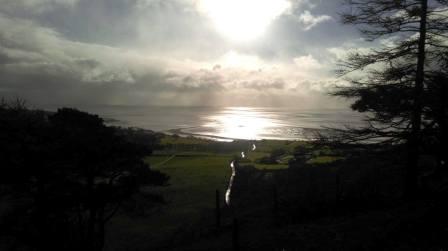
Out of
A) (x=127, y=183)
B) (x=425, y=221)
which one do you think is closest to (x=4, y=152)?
(x=127, y=183)

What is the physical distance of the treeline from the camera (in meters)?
11.8

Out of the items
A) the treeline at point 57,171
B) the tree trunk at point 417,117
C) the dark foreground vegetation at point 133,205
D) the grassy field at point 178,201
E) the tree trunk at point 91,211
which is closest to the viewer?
the dark foreground vegetation at point 133,205

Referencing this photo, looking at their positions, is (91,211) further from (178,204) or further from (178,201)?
(178,201)

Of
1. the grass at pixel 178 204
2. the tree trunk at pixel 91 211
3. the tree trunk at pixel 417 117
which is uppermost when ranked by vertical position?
the tree trunk at pixel 417 117

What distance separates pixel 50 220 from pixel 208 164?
104ft

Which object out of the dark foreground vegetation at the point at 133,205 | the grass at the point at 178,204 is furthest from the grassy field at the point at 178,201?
the dark foreground vegetation at the point at 133,205

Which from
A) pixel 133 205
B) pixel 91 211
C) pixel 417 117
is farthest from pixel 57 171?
pixel 417 117

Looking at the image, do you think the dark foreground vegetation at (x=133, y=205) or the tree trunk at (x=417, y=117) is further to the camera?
the tree trunk at (x=417, y=117)

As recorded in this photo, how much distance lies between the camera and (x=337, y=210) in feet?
43.8

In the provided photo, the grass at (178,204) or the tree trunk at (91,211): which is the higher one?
the tree trunk at (91,211)

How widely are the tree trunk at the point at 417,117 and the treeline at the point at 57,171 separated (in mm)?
10368

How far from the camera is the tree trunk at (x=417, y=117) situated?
9.68m

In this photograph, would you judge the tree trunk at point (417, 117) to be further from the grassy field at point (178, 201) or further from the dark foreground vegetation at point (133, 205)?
the grassy field at point (178, 201)

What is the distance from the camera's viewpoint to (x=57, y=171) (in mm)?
12836
